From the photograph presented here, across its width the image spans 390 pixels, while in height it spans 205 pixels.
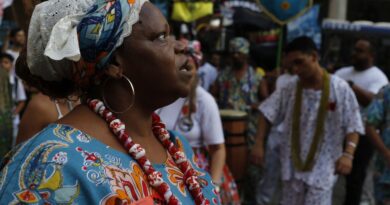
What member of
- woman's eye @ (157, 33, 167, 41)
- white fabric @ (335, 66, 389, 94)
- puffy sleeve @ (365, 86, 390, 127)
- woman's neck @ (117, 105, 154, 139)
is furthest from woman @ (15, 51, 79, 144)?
white fabric @ (335, 66, 389, 94)

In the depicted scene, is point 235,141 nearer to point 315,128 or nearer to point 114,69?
point 315,128

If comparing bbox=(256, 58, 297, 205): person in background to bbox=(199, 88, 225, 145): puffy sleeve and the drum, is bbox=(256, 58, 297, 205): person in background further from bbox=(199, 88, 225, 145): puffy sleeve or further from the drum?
bbox=(199, 88, 225, 145): puffy sleeve

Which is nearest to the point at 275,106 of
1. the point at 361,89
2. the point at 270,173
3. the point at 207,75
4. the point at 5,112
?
the point at 270,173

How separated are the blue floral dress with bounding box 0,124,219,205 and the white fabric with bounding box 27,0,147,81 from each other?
0.18 metres

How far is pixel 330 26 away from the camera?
11.8 metres

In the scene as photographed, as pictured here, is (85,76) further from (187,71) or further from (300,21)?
(300,21)

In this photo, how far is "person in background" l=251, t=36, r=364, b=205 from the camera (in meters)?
5.04

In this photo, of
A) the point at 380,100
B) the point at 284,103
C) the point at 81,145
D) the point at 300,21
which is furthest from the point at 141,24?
the point at 300,21

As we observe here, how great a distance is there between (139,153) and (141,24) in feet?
1.25

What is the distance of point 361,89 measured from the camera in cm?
672

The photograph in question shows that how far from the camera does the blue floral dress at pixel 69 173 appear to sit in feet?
5.10

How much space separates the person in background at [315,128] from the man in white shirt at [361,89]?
4.32 ft

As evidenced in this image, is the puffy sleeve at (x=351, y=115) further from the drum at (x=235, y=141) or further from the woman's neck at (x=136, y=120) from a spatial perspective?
the woman's neck at (x=136, y=120)

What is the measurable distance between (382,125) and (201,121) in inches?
56.4
